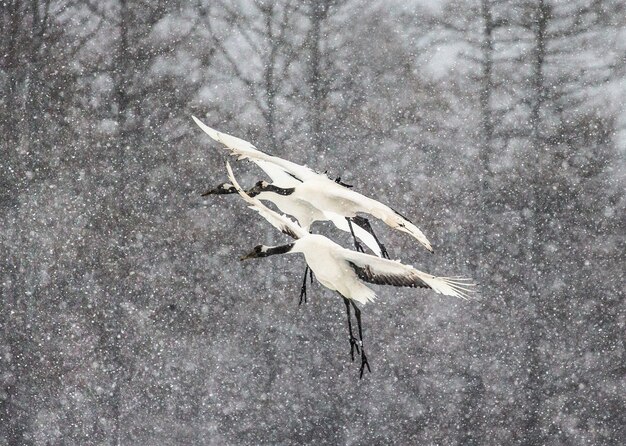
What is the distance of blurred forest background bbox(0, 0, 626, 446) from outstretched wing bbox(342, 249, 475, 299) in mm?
1480

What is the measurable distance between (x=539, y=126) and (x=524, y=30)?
13.2 inches

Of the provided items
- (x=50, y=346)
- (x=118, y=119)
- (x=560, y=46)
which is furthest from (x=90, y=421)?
(x=560, y=46)

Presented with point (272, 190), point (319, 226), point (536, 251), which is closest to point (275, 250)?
point (272, 190)

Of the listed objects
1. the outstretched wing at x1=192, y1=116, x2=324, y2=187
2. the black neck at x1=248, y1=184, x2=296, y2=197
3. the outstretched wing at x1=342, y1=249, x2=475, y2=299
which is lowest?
the outstretched wing at x1=342, y1=249, x2=475, y2=299

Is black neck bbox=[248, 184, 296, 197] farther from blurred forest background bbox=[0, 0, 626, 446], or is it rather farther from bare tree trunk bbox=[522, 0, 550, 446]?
bare tree trunk bbox=[522, 0, 550, 446]

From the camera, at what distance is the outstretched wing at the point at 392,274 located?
112 centimetres

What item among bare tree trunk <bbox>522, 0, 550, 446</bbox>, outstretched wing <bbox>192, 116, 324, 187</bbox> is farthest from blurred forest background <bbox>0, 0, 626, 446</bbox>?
outstretched wing <bbox>192, 116, 324, 187</bbox>

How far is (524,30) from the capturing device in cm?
265

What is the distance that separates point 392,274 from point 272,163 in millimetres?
252

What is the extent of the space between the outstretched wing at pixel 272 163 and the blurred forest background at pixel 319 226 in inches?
54.7

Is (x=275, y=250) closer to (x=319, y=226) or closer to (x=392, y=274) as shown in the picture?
(x=392, y=274)

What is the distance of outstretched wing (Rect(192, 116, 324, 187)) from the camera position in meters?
1.17

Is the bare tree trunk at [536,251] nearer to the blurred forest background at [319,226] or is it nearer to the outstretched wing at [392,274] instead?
Answer: the blurred forest background at [319,226]

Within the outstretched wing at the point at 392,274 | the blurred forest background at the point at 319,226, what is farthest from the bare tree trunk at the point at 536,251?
the outstretched wing at the point at 392,274
